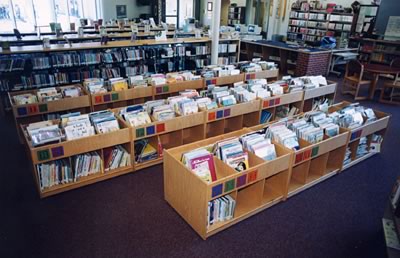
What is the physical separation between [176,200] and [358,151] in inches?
108

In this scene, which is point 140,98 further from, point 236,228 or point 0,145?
point 236,228

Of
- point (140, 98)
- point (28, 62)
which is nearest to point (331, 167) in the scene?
point (140, 98)

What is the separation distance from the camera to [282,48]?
353 inches

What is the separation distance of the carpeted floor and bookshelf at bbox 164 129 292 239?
92 millimetres

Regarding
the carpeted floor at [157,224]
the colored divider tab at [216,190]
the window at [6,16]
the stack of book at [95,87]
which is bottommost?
the carpeted floor at [157,224]

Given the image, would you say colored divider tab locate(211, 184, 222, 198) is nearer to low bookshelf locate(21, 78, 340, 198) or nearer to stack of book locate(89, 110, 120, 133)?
low bookshelf locate(21, 78, 340, 198)

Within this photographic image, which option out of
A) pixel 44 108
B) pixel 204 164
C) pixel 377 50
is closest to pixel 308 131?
Result: pixel 204 164

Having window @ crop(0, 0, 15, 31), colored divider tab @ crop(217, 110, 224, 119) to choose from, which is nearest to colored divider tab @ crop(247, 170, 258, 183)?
colored divider tab @ crop(217, 110, 224, 119)

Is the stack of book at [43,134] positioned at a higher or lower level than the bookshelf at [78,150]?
higher

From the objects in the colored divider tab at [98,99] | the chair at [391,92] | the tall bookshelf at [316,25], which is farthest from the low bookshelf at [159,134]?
the tall bookshelf at [316,25]

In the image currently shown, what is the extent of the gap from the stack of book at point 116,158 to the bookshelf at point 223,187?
775mm

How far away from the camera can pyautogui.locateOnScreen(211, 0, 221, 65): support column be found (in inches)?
271

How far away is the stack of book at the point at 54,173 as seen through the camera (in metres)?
3.11

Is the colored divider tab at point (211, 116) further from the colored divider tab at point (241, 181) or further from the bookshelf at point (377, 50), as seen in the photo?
the bookshelf at point (377, 50)
